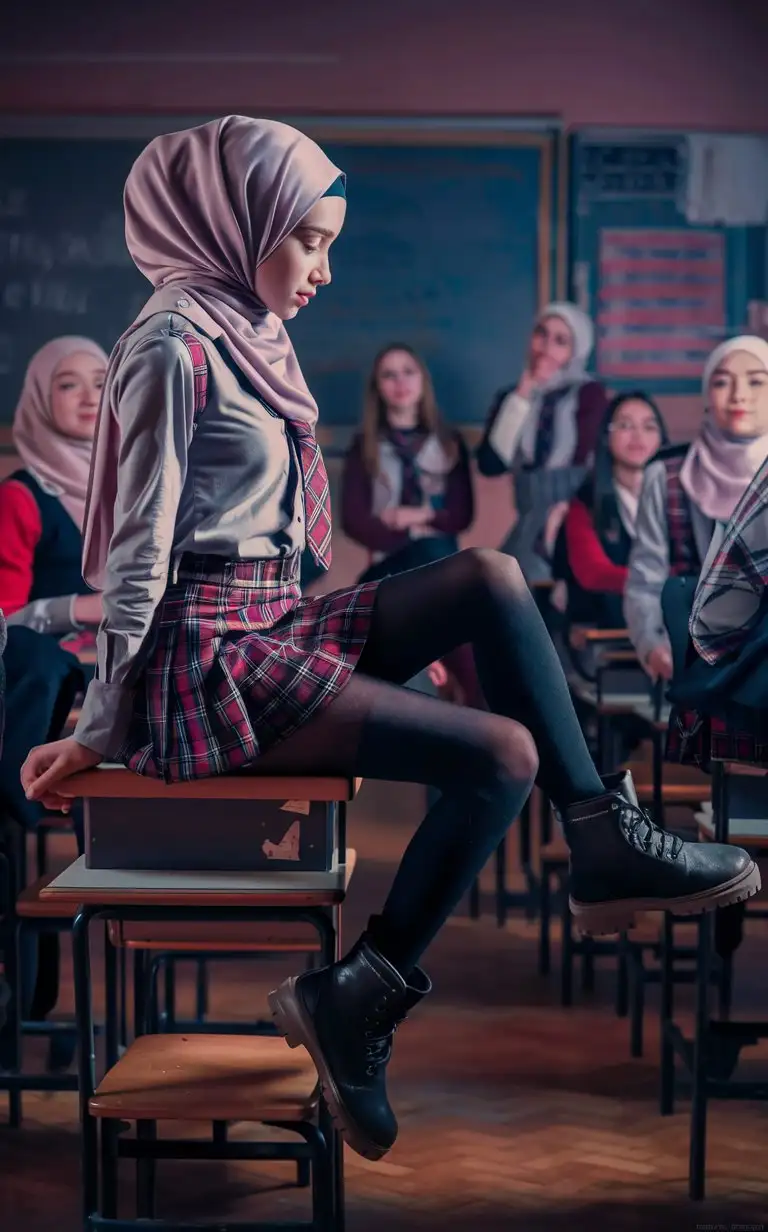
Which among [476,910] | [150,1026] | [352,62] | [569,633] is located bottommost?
[476,910]

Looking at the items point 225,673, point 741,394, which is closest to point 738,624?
point 225,673

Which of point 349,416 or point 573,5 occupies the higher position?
point 573,5

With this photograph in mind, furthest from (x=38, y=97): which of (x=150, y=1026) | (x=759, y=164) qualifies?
(x=150, y=1026)

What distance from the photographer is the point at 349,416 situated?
543 centimetres

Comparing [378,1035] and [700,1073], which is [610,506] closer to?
[700,1073]

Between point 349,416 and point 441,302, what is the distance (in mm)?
512

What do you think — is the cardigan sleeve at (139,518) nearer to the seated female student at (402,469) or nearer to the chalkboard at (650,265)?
the seated female student at (402,469)

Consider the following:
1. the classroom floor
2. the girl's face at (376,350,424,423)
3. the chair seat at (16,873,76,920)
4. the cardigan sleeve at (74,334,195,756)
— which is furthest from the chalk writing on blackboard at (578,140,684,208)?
the cardigan sleeve at (74,334,195,756)

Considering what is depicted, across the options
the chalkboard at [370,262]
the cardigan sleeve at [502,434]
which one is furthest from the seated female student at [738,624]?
the chalkboard at [370,262]

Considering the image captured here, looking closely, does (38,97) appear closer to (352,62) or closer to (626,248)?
(352,62)

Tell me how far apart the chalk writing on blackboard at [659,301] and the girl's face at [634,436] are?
94 centimetres

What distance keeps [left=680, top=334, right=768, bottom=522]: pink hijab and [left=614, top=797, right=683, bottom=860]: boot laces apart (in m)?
1.89

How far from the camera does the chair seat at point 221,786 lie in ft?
6.02

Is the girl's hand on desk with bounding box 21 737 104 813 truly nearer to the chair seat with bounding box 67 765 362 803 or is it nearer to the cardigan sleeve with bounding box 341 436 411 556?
the chair seat with bounding box 67 765 362 803
